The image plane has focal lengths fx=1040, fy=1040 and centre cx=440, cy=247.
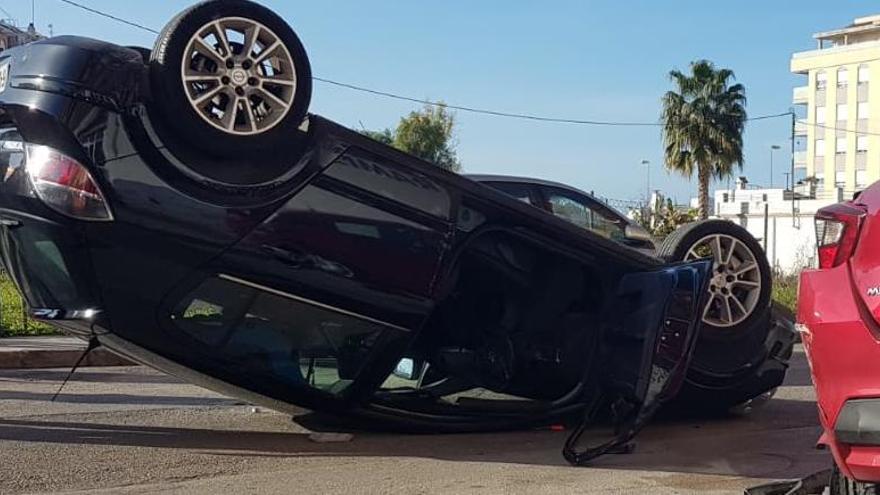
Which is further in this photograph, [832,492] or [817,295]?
[832,492]

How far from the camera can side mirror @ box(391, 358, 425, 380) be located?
6.69m

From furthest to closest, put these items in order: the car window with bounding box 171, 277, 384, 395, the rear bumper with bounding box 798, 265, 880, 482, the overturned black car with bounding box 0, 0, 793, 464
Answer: the car window with bounding box 171, 277, 384, 395 → the overturned black car with bounding box 0, 0, 793, 464 → the rear bumper with bounding box 798, 265, 880, 482

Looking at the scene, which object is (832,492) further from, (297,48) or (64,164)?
(64,164)

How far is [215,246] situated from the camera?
18.2ft

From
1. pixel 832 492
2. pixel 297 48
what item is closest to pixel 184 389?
pixel 297 48

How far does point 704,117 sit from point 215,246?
109 feet

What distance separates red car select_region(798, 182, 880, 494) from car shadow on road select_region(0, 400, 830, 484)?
2.46 meters

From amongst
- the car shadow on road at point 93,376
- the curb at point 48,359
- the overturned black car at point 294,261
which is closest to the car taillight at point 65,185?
the overturned black car at point 294,261

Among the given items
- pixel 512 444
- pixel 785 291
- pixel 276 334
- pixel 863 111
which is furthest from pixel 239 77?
pixel 863 111

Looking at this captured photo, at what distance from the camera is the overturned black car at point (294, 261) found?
5.39 metres

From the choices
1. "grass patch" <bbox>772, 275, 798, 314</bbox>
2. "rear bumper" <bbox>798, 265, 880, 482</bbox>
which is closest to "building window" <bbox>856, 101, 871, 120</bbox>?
"grass patch" <bbox>772, 275, 798, 314</bbox>

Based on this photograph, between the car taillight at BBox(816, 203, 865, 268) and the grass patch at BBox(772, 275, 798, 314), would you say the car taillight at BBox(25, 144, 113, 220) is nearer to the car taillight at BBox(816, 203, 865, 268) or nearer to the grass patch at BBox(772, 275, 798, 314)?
the car taillight at BBox(816, 203, 865, 268)

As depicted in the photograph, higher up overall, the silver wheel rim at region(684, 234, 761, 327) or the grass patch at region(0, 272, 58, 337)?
the silver wheel rim at region(684, 234, 761, 327)

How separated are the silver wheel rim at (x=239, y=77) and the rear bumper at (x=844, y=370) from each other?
3035 mm
